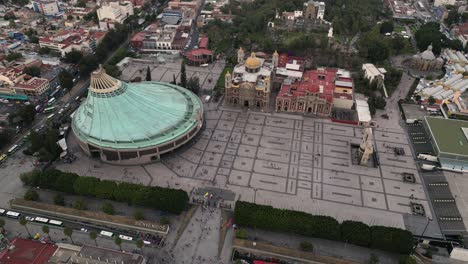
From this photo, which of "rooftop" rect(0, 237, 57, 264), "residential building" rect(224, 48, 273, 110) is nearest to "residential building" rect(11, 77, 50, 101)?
"residential building" rect(224, 48, 273, 110)

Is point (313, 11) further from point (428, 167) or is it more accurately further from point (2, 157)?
point (2, 157)

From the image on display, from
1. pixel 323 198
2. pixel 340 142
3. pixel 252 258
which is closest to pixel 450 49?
pixel 340 142

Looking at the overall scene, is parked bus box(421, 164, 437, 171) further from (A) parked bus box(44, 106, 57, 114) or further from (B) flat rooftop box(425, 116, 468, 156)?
(A) parked bus box(44, 106, 57, 114)

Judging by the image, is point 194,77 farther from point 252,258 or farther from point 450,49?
point 450,49

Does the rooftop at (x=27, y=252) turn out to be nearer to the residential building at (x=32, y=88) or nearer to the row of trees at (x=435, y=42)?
the residential building at (x=32, y=88)

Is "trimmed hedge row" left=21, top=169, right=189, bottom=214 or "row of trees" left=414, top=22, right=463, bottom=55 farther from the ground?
"row of trees" left=414, top=22, right=463, bottom=55
